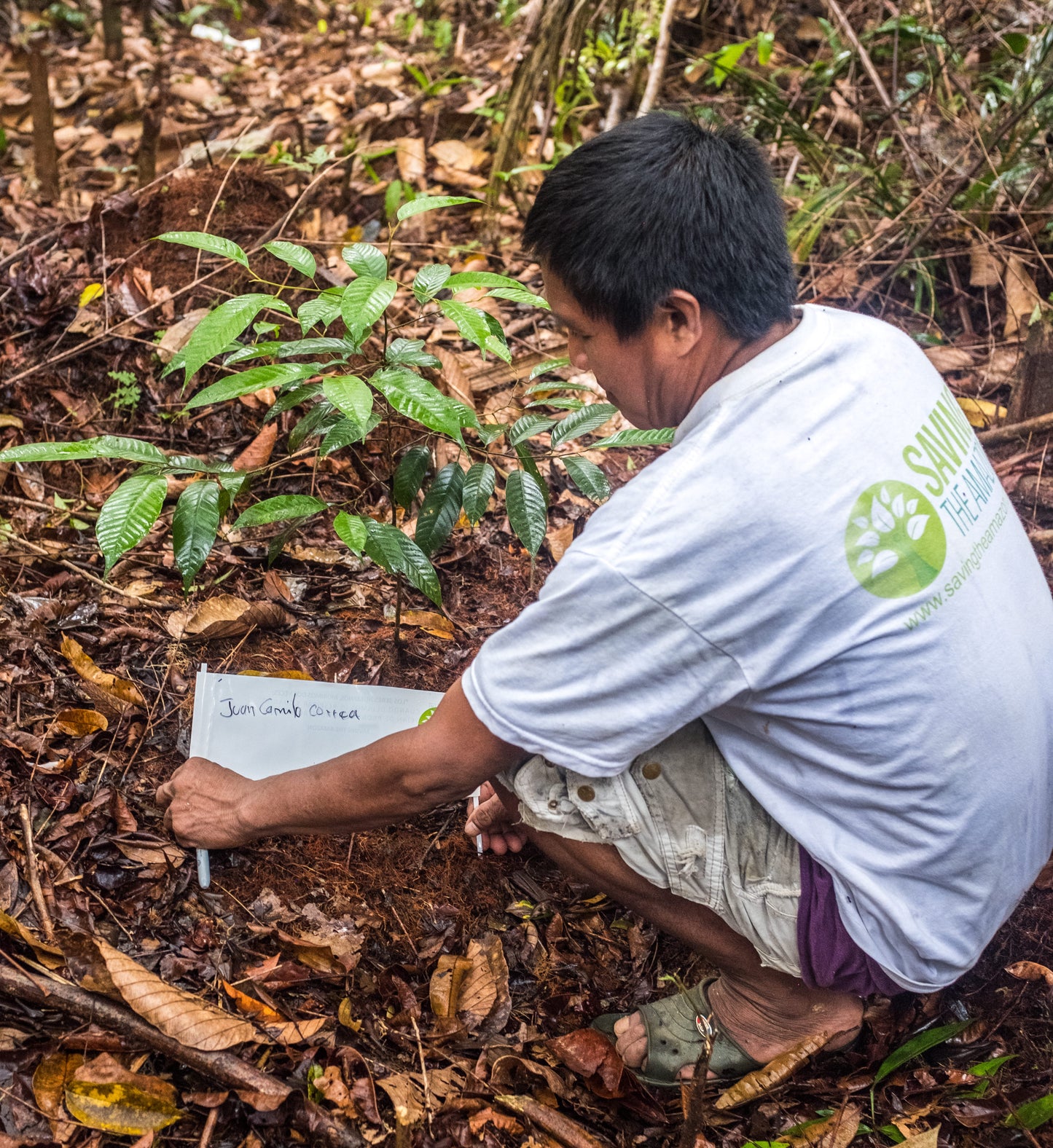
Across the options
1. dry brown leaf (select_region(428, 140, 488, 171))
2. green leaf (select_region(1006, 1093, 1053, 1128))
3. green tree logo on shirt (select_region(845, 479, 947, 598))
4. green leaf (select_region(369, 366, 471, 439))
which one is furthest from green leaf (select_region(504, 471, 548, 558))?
dry brown leaf (select_region(428, 140, 488, 171))

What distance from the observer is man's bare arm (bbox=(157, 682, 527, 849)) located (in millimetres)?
1453

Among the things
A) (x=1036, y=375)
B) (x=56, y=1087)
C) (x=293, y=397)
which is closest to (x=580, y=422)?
(x=293, y=397)

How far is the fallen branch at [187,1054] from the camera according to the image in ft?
4.88

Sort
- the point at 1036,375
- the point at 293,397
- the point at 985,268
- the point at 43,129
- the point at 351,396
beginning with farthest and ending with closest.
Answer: the point at 43,129 → the point at 985,268 → the point at 1036,375 → the point at 293,397 → the point at 351,396

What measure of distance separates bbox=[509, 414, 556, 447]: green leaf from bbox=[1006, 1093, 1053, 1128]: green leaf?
4.84 feet

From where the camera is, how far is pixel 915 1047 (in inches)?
67.8

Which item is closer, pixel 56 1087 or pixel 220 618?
pixel 56 1087

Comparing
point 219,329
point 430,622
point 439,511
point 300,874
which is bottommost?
point 300,874

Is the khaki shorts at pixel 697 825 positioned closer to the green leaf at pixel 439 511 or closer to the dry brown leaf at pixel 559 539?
the green leaf at pixel 439 511

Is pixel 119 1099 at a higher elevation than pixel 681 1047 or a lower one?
higher

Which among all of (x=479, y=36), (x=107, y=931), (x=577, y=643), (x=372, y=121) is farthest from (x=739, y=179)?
(x=479, y=36)

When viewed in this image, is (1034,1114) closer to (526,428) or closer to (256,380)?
(526,428)

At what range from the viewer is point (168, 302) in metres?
2.92

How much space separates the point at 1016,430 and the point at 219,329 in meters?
2.37
